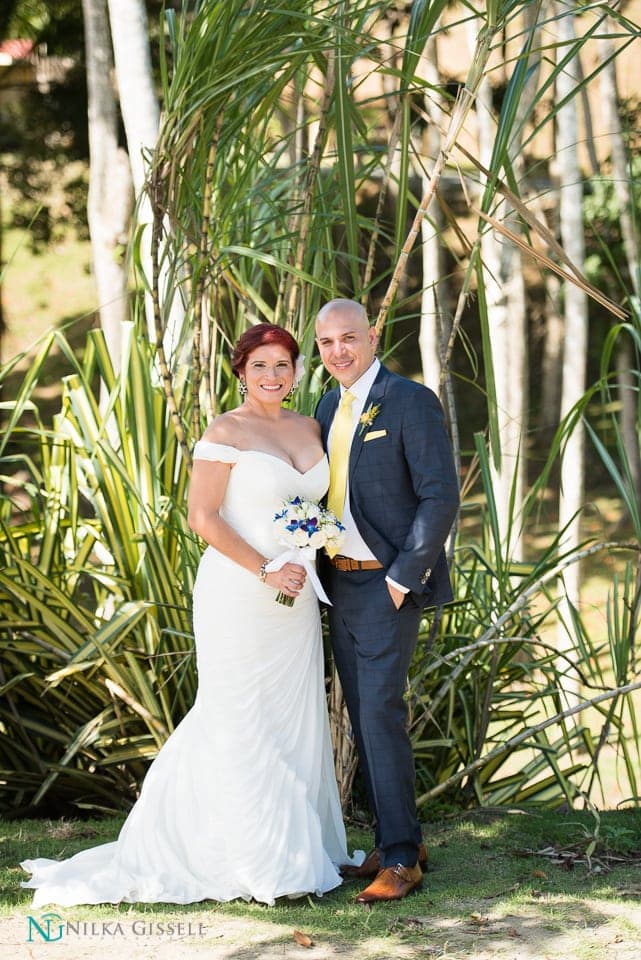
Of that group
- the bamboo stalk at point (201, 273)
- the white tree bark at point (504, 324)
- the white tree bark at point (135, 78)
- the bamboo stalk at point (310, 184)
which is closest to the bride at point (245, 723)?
the bamboo stalk at point (201, 273)

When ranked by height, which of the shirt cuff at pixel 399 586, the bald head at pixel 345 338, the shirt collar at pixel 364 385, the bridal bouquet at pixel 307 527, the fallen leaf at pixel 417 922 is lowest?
the fallen leaf at pixel 417 922

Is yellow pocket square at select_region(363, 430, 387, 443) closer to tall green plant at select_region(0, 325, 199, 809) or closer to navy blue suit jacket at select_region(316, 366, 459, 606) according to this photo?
navy blue suit jacket at select_region(316, 366, 459, 606)

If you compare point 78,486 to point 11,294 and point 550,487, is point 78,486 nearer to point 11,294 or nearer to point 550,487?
point 550,487

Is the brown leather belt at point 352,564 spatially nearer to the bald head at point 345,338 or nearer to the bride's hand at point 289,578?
the bride's hand at point 289,578

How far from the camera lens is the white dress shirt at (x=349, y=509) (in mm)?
3166

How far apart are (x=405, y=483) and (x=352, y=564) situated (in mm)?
276

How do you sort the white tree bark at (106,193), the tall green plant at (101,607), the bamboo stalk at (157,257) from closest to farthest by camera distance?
the bamboo stalk at (157,257) → the tall green plant at (101,607) → the white tree bark at (106,193)

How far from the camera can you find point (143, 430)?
4.32 metres

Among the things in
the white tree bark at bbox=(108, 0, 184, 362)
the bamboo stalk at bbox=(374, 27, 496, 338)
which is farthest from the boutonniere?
the white tree bark at bbox=(108, 0, 184, 362)

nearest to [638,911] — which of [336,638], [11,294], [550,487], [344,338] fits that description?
[336,638]

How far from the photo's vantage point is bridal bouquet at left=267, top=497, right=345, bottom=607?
299 centimetres

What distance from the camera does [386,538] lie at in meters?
3.16

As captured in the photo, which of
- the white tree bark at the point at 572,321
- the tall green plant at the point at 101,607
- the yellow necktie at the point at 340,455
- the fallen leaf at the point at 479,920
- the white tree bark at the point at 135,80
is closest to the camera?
the fallen leaf at the point at 479,920

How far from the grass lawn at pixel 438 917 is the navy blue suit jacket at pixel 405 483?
2.69ft
